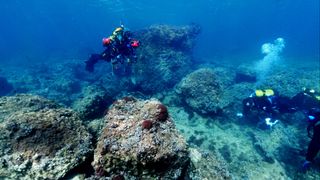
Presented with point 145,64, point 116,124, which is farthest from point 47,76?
point 116,124

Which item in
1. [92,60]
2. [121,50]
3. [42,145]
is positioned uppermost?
[92,60]

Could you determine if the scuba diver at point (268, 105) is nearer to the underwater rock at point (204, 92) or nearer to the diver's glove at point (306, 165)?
the underwater rock at point (204, 92)

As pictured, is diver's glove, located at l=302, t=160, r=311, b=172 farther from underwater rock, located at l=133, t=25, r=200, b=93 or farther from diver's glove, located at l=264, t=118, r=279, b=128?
underwater rock, located at l=133, t=25, r=200, b=93

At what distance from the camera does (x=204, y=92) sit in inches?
425

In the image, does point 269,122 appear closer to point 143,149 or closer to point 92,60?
point 143,149

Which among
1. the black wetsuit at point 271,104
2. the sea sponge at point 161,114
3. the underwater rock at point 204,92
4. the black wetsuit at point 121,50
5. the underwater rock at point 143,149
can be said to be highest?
the black wetsuit at point 121,50

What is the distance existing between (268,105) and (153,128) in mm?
7213

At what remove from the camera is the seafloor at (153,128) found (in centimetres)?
378

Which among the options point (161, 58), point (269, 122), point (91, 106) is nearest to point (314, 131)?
point (269, 122)

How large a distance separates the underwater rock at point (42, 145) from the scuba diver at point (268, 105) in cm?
720

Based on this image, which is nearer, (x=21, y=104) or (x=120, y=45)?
(x=21, y=104)

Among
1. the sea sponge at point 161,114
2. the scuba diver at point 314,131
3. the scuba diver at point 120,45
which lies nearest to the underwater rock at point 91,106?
the scuba diver at point 120,45

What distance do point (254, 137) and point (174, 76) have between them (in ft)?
21.2

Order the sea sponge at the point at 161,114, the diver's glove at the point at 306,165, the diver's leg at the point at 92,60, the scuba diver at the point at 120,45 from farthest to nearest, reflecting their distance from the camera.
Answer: the diver's leg at the point at 92,60
the scuba diver at the point at 120,45
the diver's glove at the point at 306,165
the sea sponge at the point at 161,114
